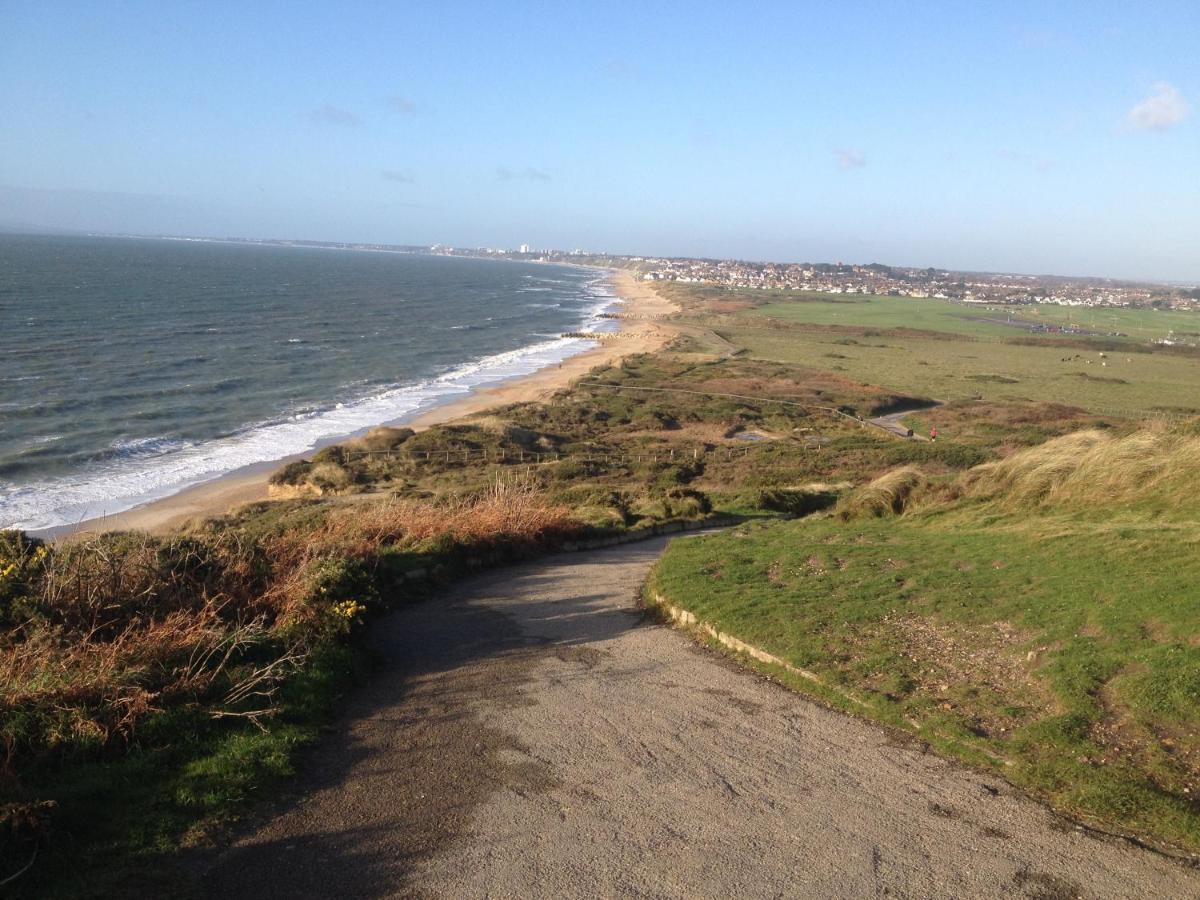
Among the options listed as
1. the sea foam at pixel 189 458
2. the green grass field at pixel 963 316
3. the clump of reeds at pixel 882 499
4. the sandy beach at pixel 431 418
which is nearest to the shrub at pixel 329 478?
the sandy beach at pixel 431 418

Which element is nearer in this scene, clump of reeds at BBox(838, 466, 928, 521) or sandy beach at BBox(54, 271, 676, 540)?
clump of reeds at BBox(838, 466, 928, 521)

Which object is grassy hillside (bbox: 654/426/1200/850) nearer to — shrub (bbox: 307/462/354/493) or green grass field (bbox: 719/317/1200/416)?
shrub (bbox: 307/462/354/493)

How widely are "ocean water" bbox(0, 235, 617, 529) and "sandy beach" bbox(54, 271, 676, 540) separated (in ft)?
3.35

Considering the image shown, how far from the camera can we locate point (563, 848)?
6.28 metres

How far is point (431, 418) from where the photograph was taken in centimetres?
4659

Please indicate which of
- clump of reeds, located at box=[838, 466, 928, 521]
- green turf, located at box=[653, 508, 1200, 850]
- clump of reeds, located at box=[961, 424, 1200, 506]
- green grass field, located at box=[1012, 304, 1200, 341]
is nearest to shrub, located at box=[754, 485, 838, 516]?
clump of reeds, located at box=[838, 466, 928, 521]

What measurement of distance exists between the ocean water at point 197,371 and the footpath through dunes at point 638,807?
23.0m

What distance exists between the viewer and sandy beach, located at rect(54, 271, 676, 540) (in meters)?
26.6

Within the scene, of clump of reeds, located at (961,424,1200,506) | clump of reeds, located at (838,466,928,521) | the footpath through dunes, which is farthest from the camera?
clump of reeds, located at (838,466,928,521)

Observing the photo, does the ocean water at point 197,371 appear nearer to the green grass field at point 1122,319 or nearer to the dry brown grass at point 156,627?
the dry brown grass at point 156,627

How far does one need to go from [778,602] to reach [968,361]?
7776cm

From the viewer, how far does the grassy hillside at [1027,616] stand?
7391mm

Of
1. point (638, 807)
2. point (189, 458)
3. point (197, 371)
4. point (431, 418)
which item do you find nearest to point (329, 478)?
point (189, 458)

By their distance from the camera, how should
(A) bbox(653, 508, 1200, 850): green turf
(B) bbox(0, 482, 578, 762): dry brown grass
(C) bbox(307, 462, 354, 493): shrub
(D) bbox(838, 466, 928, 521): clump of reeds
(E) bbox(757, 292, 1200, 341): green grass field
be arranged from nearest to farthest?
1. (A) bbox(653, 508, 1200, 850): green turf
2. (B) bbox(0, 482, 578, 762): dry brown grass
3. (D) bbox(838, 466, 928, 521): clump of reeds
4. (C) bbox(307, 462, 354, 493): shrub
5. (E) bbox(757, 292, 1200, 341): green grass field
